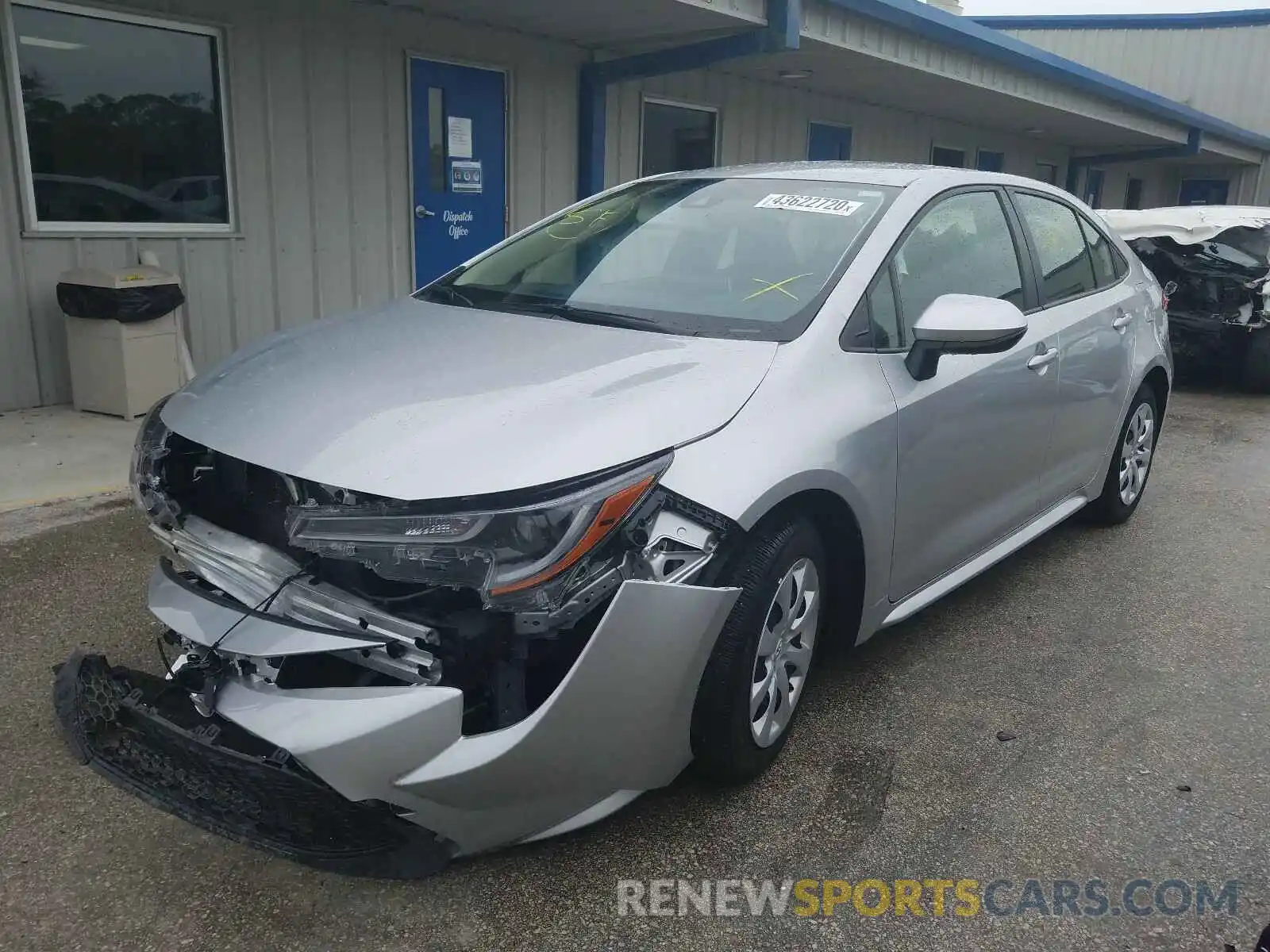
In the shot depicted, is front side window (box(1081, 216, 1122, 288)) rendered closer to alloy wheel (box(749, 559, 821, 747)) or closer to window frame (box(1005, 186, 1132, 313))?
window frame (box(1005, 186, 1132, 313))

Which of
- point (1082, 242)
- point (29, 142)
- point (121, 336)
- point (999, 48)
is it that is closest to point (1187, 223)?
point (999, 48)

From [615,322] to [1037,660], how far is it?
1.92 m

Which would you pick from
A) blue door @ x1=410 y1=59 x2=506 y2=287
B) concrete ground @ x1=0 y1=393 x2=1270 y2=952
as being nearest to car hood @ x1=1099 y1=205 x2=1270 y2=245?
blue door @ x1=410 y1=59 x2=506 y2=287

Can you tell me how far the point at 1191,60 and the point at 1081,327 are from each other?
27.3 m

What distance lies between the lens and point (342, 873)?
2113mm

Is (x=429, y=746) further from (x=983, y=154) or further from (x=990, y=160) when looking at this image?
(x=990, y=160)

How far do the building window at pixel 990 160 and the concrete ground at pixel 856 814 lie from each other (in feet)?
43.1

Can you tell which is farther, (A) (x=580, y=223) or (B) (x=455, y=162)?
(B) (x=455, y=162)

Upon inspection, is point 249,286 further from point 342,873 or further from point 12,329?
point 342,873

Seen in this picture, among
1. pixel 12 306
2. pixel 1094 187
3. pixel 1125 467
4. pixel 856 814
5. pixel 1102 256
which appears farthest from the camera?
pixel 1094 187

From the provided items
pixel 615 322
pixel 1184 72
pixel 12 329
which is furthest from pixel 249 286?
pixel 1184 72

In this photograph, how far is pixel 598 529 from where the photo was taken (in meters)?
2.14

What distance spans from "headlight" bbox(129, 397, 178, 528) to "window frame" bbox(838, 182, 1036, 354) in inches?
69.8

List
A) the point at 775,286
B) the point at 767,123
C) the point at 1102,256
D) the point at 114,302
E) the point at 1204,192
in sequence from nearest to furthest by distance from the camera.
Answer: the point at 775,286 → the point at 1102,256 → the point at 114,302 → the point at 767,123 → the point at 1204,192
